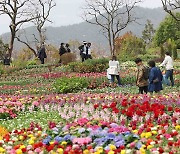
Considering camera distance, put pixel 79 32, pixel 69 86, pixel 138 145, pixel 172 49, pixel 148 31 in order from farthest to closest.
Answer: pixel 79 32 < pixel 148 31 < pixel 172 49 < pixel 69 86 < pixel 138 145

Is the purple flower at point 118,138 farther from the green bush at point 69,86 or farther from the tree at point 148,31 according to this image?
the tree at point 148,31

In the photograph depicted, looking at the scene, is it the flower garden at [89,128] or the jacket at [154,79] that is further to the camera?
the jacket at [154,79]

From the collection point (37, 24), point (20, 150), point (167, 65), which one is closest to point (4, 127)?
point (20, 150)

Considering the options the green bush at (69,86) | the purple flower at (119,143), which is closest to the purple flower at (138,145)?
the purple flower at (119,143)

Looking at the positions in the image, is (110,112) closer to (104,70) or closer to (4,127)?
(4,127)

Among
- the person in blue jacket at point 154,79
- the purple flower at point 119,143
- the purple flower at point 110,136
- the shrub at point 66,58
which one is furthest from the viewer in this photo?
the shrub at point 66,58

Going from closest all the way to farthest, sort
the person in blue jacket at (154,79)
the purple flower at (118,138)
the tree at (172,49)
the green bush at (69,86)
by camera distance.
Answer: the purple flower at (118,138)
the person in blue jacket at (154,79)
the green bush at (69,86)
the tree at (172,49)

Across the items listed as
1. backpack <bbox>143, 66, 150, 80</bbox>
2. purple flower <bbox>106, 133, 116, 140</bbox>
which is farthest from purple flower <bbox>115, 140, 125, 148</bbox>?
backpack <bbox>143, 66, 150, 80</bbox>

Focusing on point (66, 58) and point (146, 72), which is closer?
point (146, 72)

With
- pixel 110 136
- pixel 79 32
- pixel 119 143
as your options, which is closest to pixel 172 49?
pixel 110 136

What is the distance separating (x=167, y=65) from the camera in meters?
17.4

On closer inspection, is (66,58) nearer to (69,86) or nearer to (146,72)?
(69,86)

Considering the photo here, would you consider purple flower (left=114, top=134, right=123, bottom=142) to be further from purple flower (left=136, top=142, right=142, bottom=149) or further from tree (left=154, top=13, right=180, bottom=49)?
tree (left=154, top=13, right=180, bottom=49)

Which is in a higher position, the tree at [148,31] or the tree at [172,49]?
the tree at [148,31]
